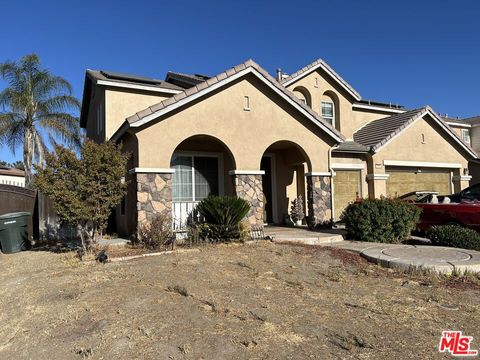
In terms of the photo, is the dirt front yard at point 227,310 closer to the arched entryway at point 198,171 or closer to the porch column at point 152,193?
the porch column at point 152,193

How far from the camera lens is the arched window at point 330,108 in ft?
62.4

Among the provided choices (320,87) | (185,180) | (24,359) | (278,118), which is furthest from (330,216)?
(24,359)

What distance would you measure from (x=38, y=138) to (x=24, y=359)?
73.6 ft

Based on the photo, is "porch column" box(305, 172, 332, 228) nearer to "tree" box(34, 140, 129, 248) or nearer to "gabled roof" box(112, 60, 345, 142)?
"gabled roof" box(112, 60, 345, 142)

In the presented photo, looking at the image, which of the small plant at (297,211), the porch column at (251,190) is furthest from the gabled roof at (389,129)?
the porch column at (251,190)

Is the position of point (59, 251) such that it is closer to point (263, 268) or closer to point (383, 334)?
point (263, 268)

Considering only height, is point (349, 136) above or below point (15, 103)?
below

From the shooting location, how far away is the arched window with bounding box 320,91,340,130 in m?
19.0

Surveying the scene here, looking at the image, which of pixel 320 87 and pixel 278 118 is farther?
pixel 320 87

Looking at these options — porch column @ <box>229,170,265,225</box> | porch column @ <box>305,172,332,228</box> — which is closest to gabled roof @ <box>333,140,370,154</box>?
porch column @ <box>305,172,332,228</box>

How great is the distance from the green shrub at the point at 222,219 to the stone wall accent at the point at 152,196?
1231 millimetres

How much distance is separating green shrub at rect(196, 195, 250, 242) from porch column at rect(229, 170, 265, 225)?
1.59m

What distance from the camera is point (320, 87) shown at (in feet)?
61.4

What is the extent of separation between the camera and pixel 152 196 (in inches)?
455
